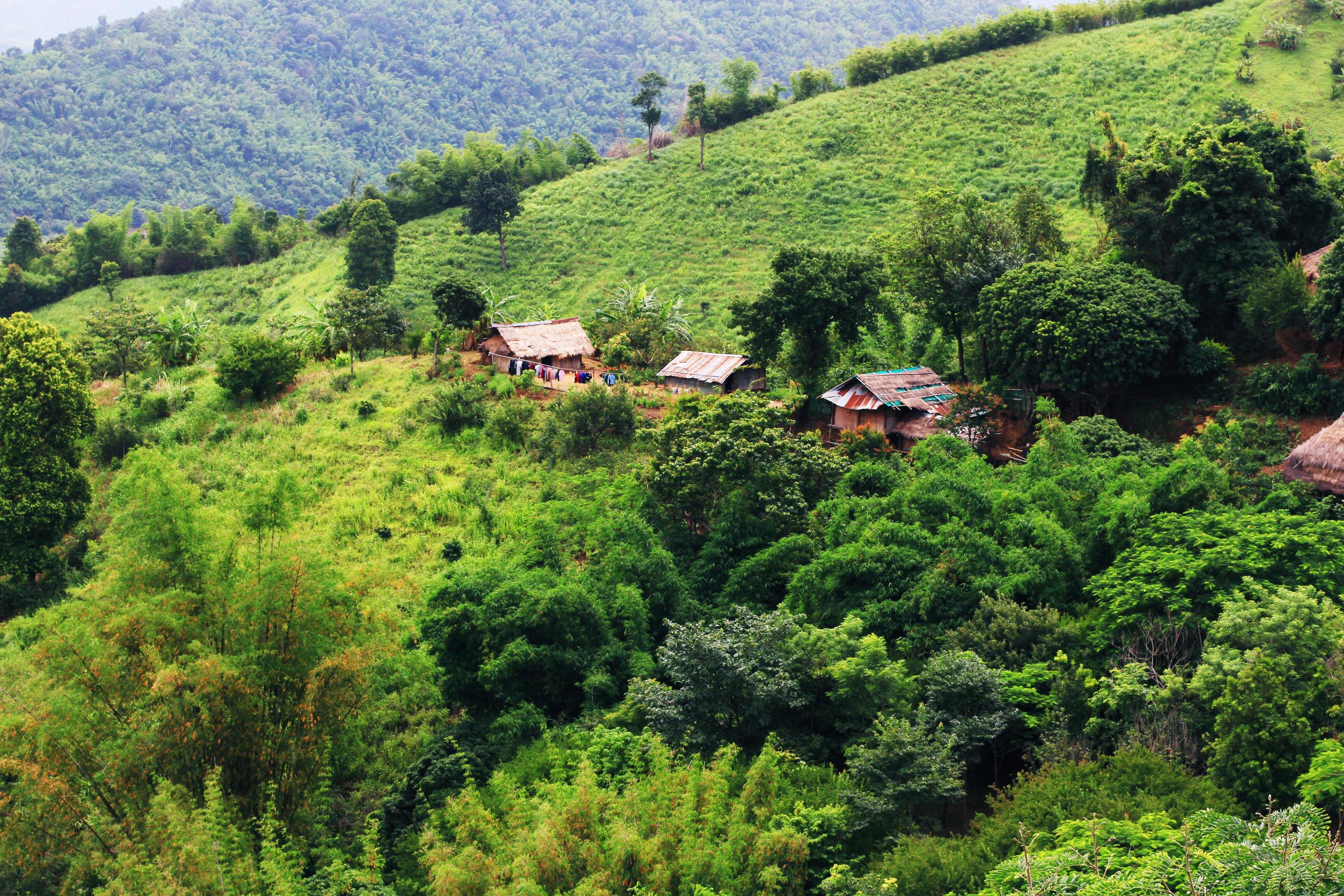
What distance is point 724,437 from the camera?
74.7 feet

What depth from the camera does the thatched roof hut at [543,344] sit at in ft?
111

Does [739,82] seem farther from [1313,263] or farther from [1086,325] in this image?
[1086,325]

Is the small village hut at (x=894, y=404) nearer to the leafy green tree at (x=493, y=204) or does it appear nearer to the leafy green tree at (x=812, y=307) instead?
the leafy green tree at (x=812, y=307)

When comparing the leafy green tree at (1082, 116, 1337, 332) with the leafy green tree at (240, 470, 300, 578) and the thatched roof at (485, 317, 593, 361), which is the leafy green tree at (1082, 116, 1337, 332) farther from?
the leafy green tree at (240, 470, 300, 578)

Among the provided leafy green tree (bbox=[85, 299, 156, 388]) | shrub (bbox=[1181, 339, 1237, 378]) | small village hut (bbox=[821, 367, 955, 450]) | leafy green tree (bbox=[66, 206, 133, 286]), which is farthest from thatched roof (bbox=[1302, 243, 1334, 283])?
leafy green tree (bbox=[66, 206, 133, 286])

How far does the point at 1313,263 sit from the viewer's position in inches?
1003

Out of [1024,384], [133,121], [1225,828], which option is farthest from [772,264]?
[133,121]

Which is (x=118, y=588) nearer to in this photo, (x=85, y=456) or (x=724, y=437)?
(x=724, y=437)

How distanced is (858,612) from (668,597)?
3778 millimetres

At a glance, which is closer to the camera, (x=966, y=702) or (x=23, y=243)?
(x=966, y=702)

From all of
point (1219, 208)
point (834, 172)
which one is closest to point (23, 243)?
point (834, 172)

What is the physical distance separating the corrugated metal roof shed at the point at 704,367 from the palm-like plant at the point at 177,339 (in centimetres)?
1944

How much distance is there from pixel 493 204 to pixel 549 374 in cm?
2172

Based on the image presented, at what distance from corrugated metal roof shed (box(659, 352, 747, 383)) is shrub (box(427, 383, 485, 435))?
225 inches
